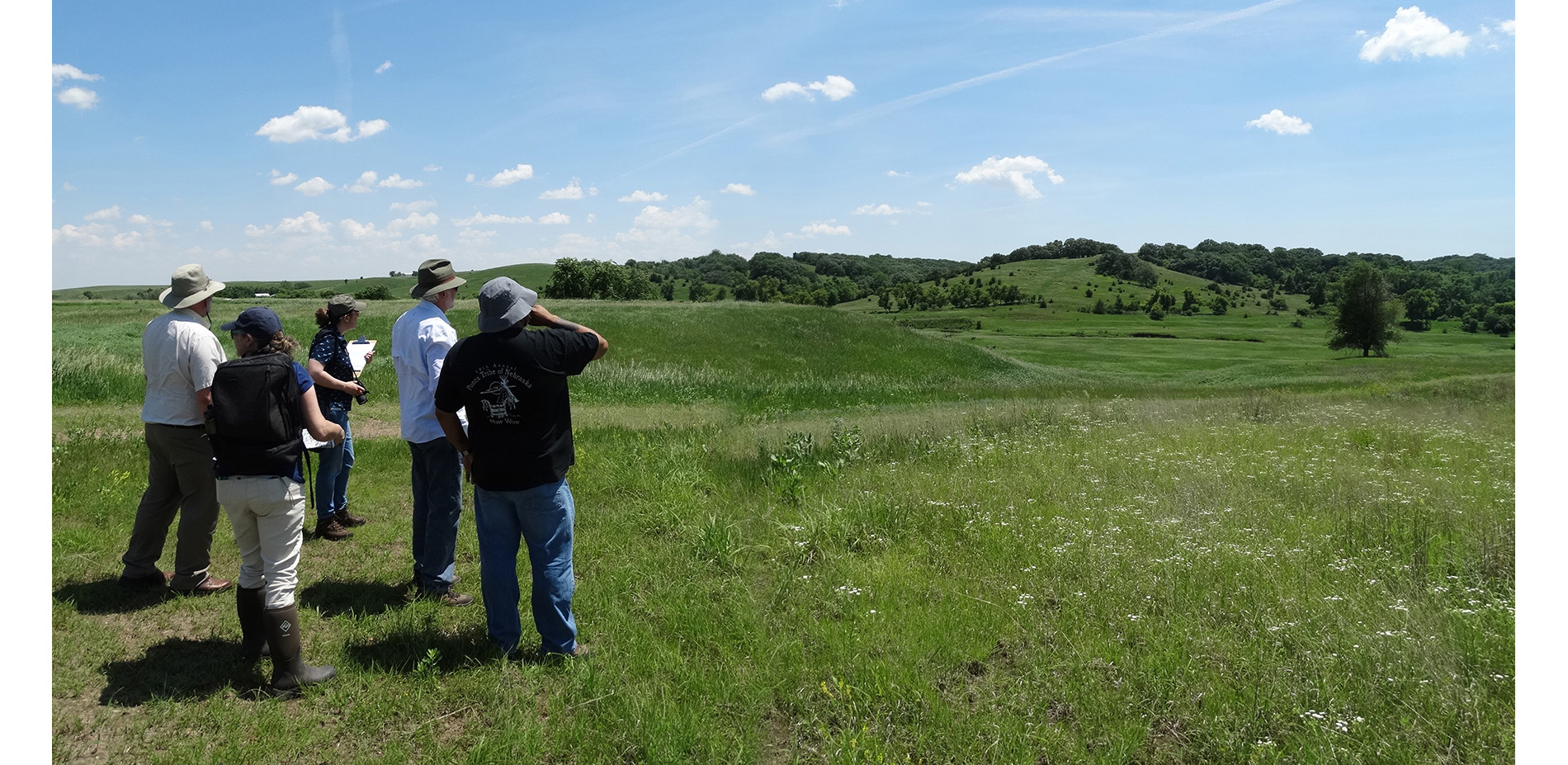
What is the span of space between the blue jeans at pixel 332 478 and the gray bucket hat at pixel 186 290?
2.05m

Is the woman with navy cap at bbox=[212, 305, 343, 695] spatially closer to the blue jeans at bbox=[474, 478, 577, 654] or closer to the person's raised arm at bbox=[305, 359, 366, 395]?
the blue jeans at bbox=[474, 478, 577, 654]

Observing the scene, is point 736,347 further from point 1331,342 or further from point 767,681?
point 1331,342

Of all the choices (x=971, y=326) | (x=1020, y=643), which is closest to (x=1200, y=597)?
(x=1020, y=643)

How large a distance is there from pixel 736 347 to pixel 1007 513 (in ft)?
96.3

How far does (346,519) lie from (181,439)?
2.53 meters

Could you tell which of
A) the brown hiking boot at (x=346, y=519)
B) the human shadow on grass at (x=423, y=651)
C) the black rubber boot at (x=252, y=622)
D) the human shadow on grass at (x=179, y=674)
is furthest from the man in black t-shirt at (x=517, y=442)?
the brown hiking boot at (x=346, y=519)

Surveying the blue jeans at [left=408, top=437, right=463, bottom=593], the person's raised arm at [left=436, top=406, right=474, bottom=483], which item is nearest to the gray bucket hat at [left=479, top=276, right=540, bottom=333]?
the person's raised arm at [left=436, top=406, right=474, bottom=483]

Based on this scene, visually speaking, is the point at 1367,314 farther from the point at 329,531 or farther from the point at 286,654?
the point at 286,654

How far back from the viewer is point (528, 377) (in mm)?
4621

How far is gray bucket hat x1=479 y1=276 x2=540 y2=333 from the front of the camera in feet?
15.3

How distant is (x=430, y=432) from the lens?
5.93 m

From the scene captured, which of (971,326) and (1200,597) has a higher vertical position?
(971,326)

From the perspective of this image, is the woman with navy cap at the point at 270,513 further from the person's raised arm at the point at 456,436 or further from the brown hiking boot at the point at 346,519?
the brown hiking boot at the point at 346,519

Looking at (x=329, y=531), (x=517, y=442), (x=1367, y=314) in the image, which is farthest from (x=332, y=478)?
(x=1367, y=314)
